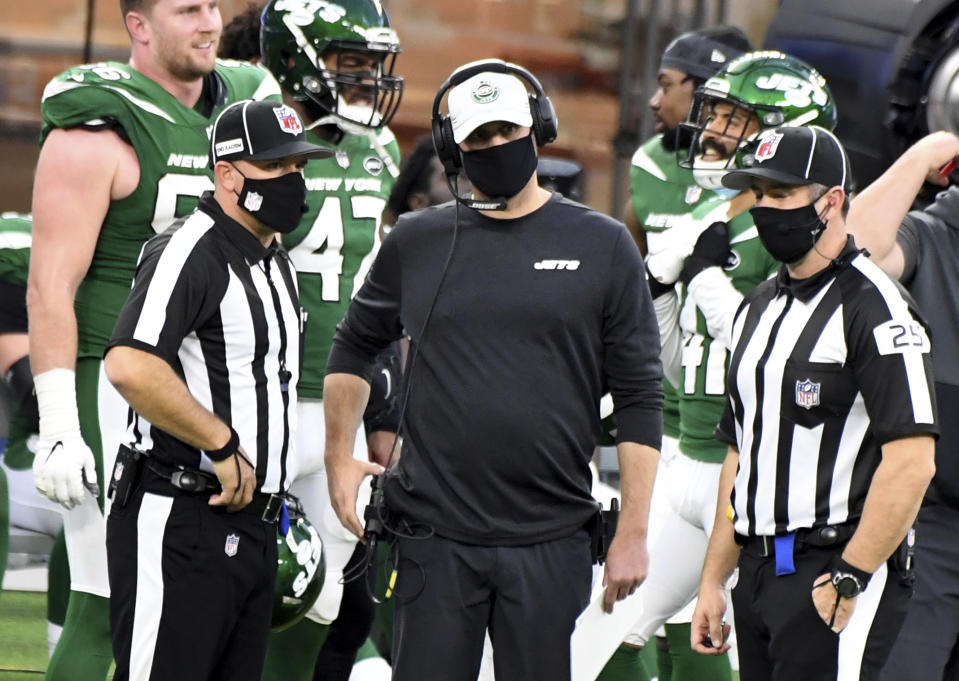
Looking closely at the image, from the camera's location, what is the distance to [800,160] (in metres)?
3.62

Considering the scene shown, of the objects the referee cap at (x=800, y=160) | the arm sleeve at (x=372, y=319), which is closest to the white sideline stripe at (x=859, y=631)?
the referee cap at (x=800, y=160)

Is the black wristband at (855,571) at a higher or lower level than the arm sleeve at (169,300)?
lower

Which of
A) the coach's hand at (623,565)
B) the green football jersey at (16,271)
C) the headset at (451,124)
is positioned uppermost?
the headset at (451,124)

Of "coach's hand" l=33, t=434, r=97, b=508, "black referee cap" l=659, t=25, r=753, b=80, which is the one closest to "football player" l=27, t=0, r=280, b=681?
"coach's hand" l=33, t=434, r=97, b=508

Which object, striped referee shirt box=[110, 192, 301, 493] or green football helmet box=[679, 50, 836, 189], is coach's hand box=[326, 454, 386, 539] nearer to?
striped referee shirt box=[110, 192, 301, 493]

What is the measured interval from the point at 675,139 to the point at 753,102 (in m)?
1.06

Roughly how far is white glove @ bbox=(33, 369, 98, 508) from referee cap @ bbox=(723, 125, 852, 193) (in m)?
1.75

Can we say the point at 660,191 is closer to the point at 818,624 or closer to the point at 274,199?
the point at 274,199

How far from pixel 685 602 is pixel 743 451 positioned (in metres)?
1.30

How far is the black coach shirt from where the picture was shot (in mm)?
3363

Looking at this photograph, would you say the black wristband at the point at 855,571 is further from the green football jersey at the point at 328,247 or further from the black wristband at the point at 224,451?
the green football jersey at the point at 328,247

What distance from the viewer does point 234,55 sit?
5.92m

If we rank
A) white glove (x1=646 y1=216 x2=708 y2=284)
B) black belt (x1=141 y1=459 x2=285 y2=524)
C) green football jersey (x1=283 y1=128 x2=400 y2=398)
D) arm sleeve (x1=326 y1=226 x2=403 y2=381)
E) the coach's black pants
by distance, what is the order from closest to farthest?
the coach's black pants
arm sleeve (x1=326 y1=226 x2=403 y2=381)
black belt (x1=141 y1=459 x2=285 y2=524)
green football jersey (x1=283 y1=128 x2=400 y2=398)
white glove (x1=646 y1=216 x2=708 y2=284)

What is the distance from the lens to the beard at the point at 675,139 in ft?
19.1
